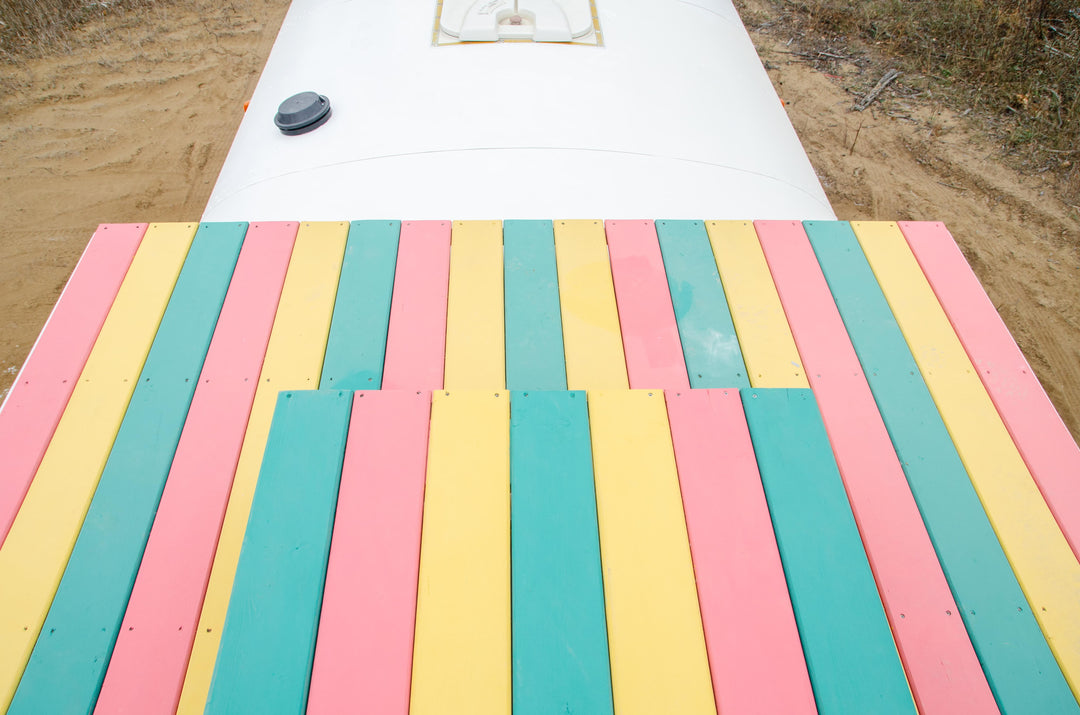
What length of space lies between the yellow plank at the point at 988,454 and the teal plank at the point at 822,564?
0.65 m

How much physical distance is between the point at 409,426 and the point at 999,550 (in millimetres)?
1770

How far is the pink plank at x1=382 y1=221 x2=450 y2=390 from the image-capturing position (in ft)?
7.08

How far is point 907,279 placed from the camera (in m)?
2.50

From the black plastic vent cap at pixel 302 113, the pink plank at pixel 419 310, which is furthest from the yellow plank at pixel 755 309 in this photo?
the black plastic vent cap at pixel 302 113

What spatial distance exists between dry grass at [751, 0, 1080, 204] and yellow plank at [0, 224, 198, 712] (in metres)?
6.55

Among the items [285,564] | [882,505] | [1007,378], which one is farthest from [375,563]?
[1007,378]

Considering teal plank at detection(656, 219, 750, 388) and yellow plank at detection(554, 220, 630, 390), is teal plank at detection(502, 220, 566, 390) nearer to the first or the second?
yellow plank at detection(554, 220, 630, 390)

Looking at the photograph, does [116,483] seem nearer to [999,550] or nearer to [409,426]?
[409,426]

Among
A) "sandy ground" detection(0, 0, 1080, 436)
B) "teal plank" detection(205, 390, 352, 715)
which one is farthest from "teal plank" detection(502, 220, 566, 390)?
"sandy ground" detection(0, 0, 1080, 436)

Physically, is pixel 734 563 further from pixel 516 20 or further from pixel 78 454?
pixel 516 20

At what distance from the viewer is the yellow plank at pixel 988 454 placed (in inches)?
67.2

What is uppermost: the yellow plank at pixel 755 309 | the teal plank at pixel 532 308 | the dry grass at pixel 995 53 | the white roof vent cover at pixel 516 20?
the white roof vent cover at pixel 516 20

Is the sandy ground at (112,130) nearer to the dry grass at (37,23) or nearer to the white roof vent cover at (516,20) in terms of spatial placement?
the dry grass at (37,23)

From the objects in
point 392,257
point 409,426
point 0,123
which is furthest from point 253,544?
point 0,123
